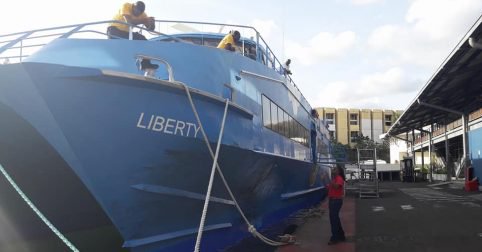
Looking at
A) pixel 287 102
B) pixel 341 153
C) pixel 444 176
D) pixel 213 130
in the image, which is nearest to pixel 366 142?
pixel 444 176

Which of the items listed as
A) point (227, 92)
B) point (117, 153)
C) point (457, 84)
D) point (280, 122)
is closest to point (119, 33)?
point (227, 92)

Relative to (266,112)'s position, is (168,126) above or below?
below

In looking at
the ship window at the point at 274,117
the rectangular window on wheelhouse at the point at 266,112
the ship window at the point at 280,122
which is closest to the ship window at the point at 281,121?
the ship window at the point at 280,122

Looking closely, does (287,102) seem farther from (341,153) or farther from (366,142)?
(366,142)

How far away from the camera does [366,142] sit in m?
63.3

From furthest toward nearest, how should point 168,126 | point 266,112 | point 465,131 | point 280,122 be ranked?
point 465,131
point 280,122
point 266,112
point 168,126

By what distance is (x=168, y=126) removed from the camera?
18.0 ft

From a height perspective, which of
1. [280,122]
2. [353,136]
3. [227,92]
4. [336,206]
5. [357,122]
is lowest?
[336,206]

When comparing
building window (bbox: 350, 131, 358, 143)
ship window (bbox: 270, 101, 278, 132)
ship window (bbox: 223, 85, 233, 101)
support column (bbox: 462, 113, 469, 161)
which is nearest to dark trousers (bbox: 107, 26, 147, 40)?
ship window (bbox: 223, 85, 233, 101)

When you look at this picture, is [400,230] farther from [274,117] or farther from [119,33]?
[119,33]

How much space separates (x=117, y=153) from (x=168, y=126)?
2.23ft

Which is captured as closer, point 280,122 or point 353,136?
point 280,122

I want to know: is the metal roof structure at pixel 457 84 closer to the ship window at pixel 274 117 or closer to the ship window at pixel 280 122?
the ship window at pixel 280 122

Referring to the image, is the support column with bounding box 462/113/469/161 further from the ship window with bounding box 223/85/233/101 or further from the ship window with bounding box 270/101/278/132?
the ship window with bounding box 223/85/233/101
